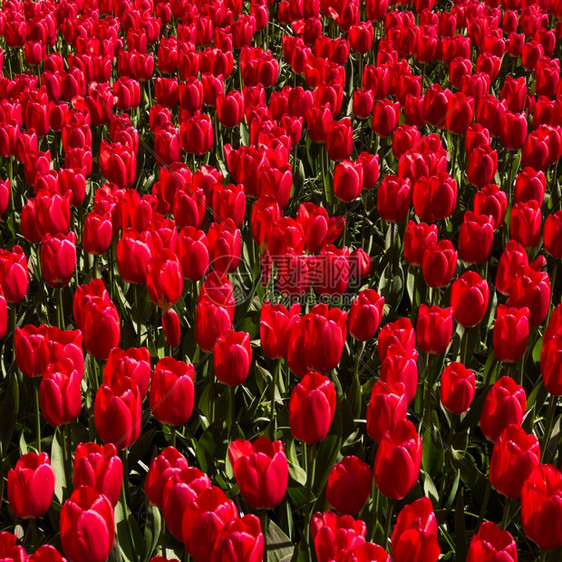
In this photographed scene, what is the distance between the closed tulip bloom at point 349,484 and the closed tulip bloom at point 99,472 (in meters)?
0.41

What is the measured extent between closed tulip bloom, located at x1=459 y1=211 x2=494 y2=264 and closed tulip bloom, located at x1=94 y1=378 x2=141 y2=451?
1292mm

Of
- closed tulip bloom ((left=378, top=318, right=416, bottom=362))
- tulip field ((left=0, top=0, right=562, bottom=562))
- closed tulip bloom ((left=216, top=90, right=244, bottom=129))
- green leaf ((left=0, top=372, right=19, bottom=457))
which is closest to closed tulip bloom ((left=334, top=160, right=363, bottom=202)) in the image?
tulip field ((left=0, top=0, right=562, bottom=562))

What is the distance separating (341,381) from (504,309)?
0.74 meters

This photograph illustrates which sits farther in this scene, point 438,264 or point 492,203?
point 492,203

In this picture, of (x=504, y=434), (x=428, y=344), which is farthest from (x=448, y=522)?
(x=504, y=434)

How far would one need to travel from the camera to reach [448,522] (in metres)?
2.43

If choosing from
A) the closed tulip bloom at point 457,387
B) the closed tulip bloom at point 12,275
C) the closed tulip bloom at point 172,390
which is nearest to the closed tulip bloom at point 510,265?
the closed tulip bloom at point 457,387

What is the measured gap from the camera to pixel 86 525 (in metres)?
1.55

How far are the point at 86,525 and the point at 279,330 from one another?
2.70 ft

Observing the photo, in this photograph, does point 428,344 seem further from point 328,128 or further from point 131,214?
point 328,128

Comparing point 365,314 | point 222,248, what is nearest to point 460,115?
point 222,248

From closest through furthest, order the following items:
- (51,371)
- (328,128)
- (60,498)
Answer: (51,371)
(60,498)
(328,128)

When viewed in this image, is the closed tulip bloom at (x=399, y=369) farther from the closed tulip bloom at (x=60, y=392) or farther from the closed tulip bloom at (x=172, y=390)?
the closed tulip bloom at (x=60, y=392)

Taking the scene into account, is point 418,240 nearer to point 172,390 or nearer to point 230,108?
point 172,390
